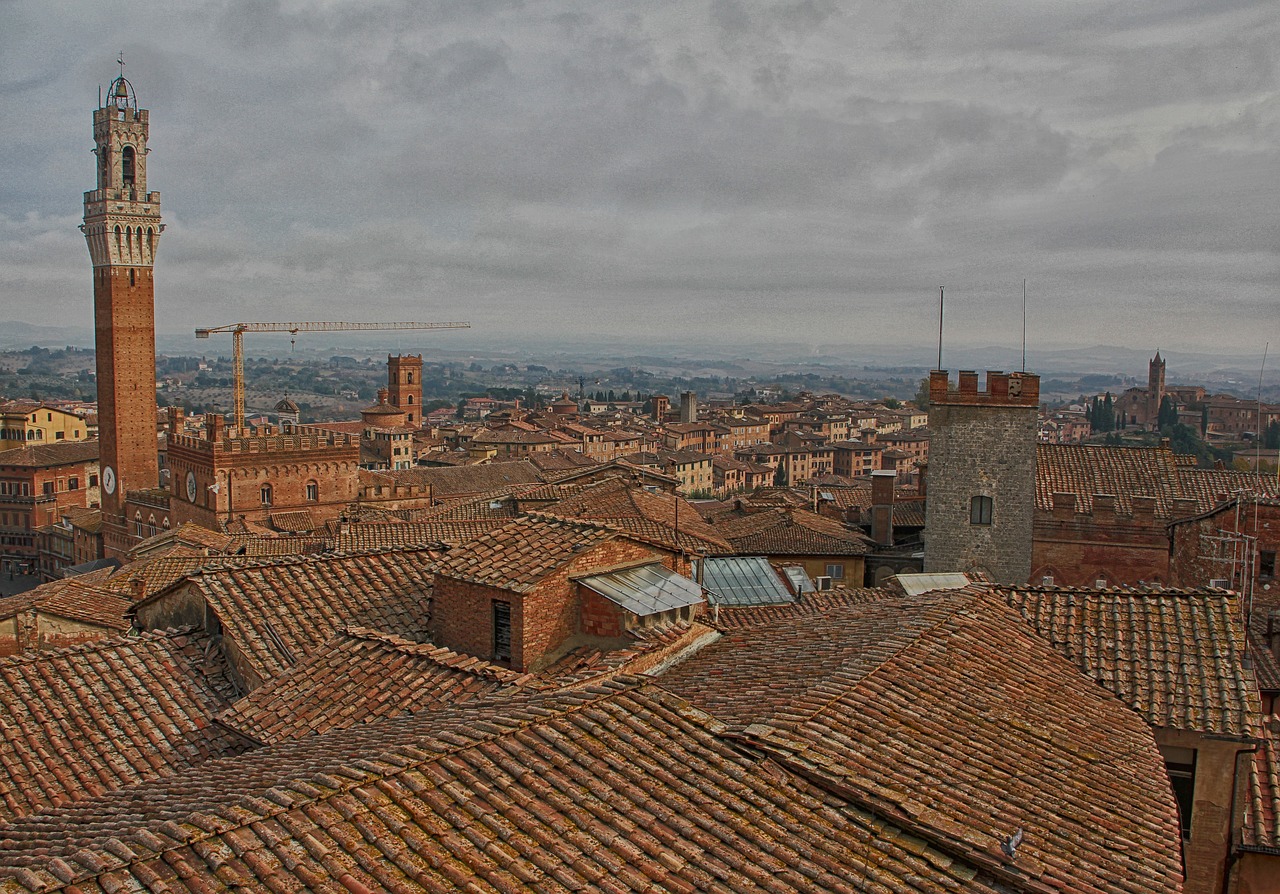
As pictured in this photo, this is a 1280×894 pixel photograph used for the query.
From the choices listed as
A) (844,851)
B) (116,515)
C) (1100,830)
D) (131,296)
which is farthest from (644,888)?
(131,296)

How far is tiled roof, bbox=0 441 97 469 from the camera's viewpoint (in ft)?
256

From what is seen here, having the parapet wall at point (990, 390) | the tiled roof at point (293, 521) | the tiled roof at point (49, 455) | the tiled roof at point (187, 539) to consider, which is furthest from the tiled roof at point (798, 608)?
the tiled roof at point (49, 455)

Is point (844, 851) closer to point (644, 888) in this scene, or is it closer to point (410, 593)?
point (644, 888)

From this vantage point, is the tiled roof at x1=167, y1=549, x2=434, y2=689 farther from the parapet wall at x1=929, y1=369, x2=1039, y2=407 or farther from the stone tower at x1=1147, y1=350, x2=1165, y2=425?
the stone tower at x1=1147, y1=350, x2=1165, y2=425

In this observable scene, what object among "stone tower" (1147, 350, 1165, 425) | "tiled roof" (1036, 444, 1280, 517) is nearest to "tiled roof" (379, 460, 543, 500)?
"tiled roof" (1036, 444, 1280, 517)

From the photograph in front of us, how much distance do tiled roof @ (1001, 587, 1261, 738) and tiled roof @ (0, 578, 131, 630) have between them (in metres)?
14.6

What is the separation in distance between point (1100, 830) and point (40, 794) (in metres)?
8.05

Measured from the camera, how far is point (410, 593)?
1243 centimetres

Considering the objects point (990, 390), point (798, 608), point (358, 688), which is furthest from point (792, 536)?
point (358, 688)

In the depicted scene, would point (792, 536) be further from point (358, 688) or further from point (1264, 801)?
point (358, 688)

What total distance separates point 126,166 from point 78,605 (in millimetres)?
56783

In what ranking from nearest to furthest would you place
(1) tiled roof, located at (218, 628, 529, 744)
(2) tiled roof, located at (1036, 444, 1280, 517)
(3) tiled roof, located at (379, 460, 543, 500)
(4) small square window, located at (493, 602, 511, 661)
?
(1) tiled roof, located at (218, 628, 529, 744) → (4) small square window, located at (493, 602, 511, 661) → (2) tiled roof, located at (1036, 444, 1280, 517) → (3) tiled roof, located at (379, 460, 543, 500)

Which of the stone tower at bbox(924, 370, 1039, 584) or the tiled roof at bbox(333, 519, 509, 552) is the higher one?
the stone tower at bbox(924, 370, 1039, 584)

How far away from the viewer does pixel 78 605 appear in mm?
19469
